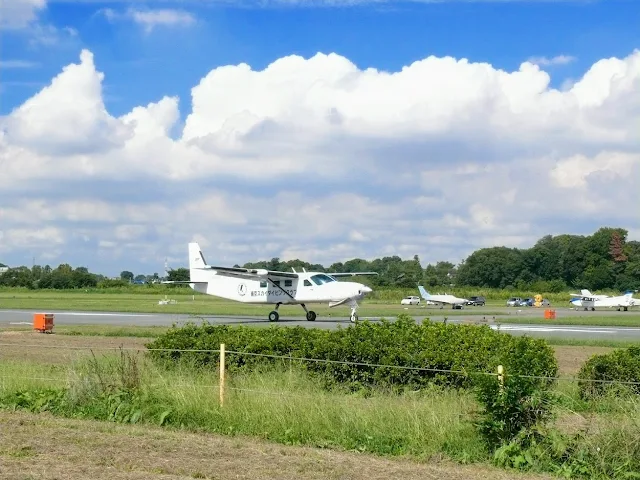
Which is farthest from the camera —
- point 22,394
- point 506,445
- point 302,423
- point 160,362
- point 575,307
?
point 575,307

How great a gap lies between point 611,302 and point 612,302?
0.62 feet

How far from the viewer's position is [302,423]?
36.0ft

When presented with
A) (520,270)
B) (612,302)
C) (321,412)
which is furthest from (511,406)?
(520,270)

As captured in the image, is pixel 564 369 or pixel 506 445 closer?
pixel 506 445

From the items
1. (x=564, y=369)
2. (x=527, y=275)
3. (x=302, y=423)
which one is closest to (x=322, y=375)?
(x=302, y=423)

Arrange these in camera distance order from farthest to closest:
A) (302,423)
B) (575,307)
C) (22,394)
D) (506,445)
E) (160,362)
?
(575,307) → (160,362) → (22,394) → (302,423) → (506,445)

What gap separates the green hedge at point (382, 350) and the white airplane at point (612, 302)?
64.0 meters

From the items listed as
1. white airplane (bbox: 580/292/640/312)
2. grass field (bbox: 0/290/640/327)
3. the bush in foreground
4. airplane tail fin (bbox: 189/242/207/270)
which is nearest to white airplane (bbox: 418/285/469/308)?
grass field (bbox: 0/290/640/327)

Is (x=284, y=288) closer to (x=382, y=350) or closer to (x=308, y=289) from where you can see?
(x=308, y=289)

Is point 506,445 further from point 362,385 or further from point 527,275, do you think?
point 527,275

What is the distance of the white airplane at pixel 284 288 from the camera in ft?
143

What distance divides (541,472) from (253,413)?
409 cm

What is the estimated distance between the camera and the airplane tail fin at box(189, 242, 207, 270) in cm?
5362

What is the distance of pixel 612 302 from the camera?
75188 millimetres
